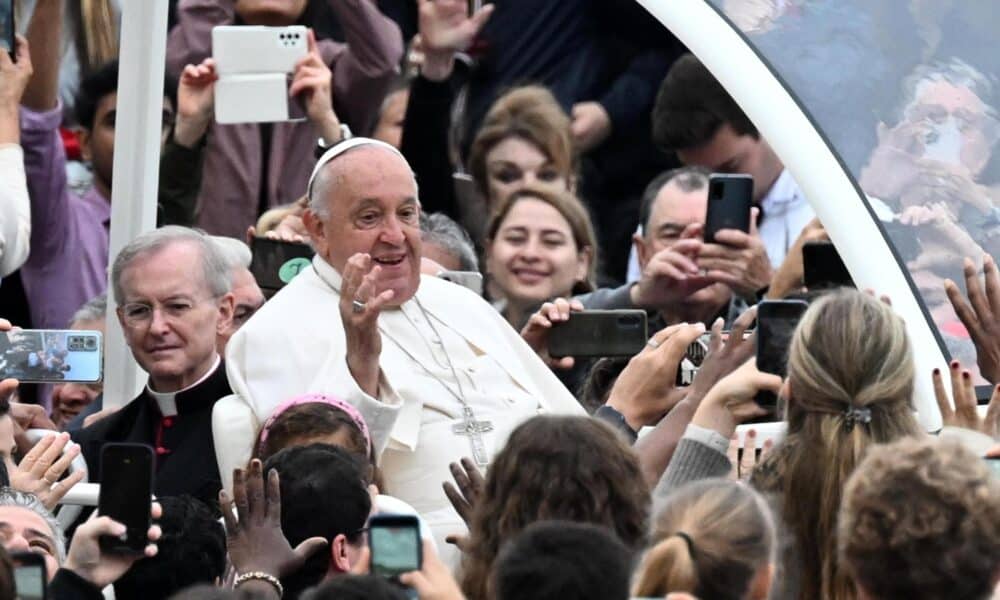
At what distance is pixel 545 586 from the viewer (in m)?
3.97

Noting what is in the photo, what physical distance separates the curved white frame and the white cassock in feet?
2.85

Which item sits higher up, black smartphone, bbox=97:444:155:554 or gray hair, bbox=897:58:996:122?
gray hair, bbox=897:58:996:122

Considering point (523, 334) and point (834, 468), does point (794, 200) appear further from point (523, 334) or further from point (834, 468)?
point (834, 468)

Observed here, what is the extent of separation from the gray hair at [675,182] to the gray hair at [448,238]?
2.02 feet

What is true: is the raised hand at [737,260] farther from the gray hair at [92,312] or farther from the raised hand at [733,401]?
the gray hair at [92,312]

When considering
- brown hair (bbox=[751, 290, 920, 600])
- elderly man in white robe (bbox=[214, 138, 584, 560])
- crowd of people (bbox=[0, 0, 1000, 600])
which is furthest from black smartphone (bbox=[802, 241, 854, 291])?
brown hair (bbox=[751, 290, 920, 600])

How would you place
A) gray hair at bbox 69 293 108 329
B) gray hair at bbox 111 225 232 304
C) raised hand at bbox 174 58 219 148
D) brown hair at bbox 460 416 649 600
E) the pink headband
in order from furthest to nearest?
raised hand at bbox 174 58 219 148
gray hair at bbox 69 293 108 329
gray hair at bbox 111 225 232 304
the pink headband
brown hair at bbox 460 416 649 600

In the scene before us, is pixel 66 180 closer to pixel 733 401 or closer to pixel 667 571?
pixel 733 401

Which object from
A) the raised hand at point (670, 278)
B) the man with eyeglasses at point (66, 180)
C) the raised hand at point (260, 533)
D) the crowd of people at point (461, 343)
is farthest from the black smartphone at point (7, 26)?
the raised hand at point (260, 533)

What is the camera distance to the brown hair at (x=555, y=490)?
4805 mm

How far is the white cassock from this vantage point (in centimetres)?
666

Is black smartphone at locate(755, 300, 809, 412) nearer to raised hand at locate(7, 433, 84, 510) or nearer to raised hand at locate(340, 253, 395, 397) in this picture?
raised hand at locate(340, 253, 395, 397)

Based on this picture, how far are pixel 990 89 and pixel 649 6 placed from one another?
1032 mm

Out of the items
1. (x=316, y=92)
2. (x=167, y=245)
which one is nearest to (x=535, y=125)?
(x=316, y=92)
